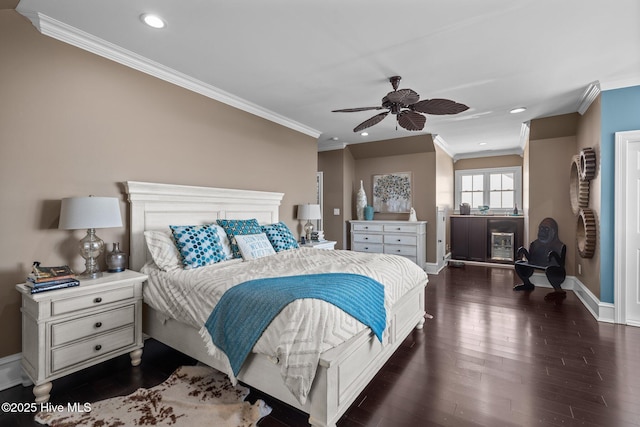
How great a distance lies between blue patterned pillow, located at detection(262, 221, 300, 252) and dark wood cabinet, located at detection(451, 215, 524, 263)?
4.84 meters

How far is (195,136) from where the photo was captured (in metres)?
3.31

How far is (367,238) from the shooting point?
6113 mm

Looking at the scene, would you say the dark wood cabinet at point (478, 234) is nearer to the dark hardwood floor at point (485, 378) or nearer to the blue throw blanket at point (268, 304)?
the dark hardwood floor at point (485, 378)

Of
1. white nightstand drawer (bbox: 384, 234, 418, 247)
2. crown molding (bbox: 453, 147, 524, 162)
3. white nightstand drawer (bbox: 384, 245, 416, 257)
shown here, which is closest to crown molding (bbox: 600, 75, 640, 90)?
white nightstand drawer (bbox: 384, 234, 418, 247)

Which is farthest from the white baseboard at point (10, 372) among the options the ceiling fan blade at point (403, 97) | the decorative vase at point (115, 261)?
the ceiling fan blade at point (403, 97)

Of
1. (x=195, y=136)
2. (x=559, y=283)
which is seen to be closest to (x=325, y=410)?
(x=195, y=136)

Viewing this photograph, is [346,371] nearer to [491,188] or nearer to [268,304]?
[268,304]

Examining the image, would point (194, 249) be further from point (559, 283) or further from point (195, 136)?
point (559, 283)

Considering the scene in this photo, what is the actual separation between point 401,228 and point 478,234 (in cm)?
222

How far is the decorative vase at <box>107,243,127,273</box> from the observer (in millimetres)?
Answer: 2480

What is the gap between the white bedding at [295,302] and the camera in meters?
1.56

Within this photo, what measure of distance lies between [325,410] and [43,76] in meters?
3.06

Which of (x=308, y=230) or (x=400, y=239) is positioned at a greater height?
(x=308, y=230)

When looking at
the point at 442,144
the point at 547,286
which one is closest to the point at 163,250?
the point at 547,286
